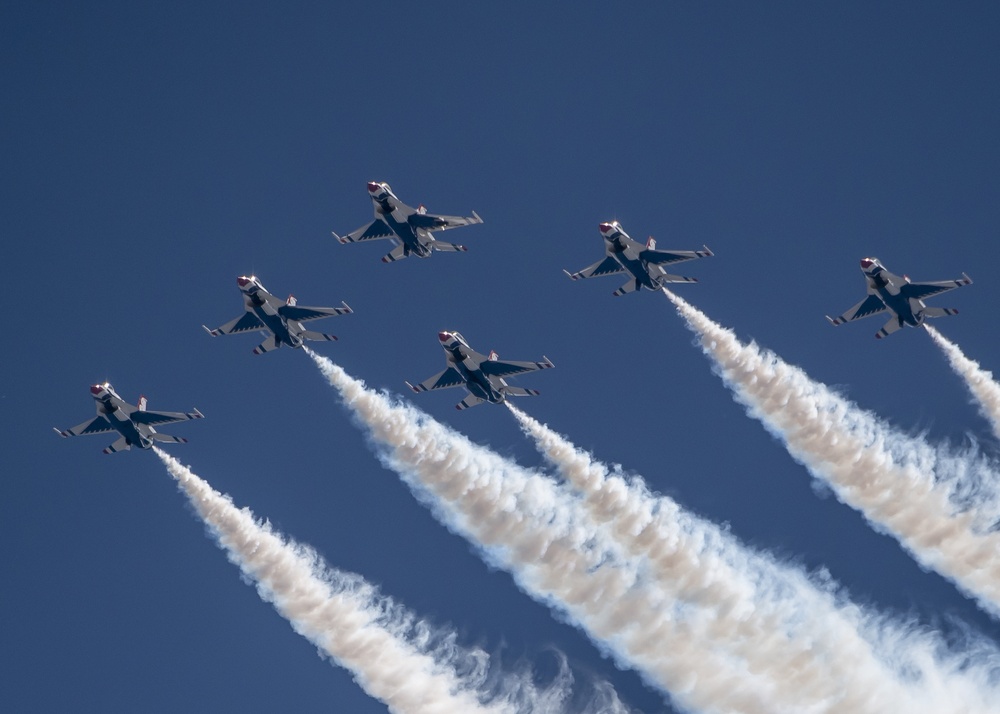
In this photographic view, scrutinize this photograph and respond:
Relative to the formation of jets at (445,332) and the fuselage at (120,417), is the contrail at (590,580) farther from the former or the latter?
the fuselage at (120,417)

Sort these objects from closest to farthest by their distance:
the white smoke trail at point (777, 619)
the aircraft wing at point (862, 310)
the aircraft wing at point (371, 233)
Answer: the white smoke trail at point (777, 619), the aircraft wing at point (862, 310), the aircraft wing at point (371, 233)

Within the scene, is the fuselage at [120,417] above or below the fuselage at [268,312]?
below

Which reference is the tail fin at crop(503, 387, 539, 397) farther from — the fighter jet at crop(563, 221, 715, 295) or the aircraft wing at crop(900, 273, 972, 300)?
the aircraft wing at crop(900, 273, 972, 300)

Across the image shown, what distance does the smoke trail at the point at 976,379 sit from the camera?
10338 centimetres

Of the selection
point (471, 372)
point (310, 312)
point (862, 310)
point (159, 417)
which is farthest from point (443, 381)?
point (862, 310)

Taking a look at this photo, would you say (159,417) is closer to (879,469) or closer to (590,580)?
(590,580)

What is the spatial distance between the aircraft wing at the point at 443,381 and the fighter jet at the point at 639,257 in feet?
39.9

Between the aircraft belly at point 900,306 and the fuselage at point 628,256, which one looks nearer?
the aircraft belly at point 900,306

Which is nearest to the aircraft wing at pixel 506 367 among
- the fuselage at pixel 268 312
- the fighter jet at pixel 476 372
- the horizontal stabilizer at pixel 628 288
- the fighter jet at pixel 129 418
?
the fighter jet at pixel 476 372

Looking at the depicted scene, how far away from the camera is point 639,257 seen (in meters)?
109

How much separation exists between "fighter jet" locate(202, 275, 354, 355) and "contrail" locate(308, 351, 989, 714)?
3.05 meters

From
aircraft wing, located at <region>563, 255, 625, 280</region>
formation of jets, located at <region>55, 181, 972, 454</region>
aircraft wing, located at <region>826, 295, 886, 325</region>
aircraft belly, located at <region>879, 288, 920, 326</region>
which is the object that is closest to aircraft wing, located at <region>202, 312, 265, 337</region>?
formation of jets, located at <region>55, 181, 972, 454</region>

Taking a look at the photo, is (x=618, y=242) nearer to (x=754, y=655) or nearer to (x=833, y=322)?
(x=833, y=322)

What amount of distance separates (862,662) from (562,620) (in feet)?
59.3
